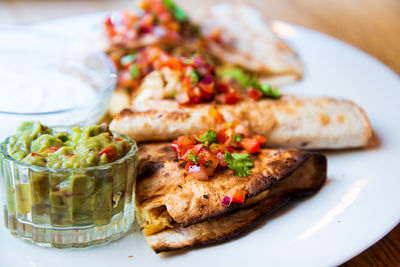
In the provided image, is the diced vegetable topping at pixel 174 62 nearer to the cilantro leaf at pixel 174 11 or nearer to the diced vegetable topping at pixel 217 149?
the cilantro leaf at pixel 174 11

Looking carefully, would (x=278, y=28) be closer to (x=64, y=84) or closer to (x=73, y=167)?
(x=64, y=84)

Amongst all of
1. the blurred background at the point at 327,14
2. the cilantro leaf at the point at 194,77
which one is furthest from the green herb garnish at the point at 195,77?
the blurred background at the point at 327,14

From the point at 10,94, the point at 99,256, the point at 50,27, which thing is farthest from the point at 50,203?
the point at 50,27

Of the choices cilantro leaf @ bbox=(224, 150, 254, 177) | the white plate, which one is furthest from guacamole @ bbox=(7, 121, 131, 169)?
cilantro leaf @ bbox=(224, 150, 254, 177)

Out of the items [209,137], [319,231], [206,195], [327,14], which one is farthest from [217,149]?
[327,14]

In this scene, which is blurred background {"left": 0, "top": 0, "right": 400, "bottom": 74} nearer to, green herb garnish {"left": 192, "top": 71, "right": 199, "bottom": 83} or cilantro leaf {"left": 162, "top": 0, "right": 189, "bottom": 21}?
cilantro leaf {"left": 162, "top": 0, "right": 189, "bottom": 21}

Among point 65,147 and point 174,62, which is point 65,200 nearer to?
point 65,147
